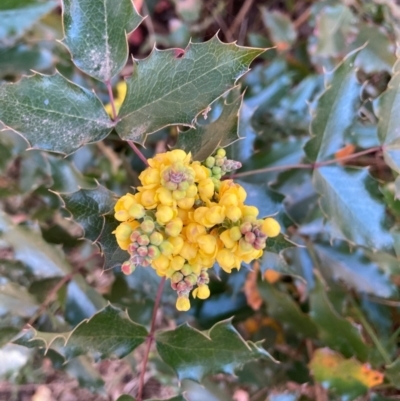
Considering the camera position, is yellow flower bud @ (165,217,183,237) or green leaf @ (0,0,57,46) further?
green leaf @ (0,0,57,46)

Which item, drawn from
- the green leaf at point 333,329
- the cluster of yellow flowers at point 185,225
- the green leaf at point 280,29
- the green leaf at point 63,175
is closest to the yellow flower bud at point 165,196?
the cluster of yellow flowers at point 185,225

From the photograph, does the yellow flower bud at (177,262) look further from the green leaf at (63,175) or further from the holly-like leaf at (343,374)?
the holly-like leaf at (343,374)

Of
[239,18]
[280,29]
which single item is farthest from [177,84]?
[239,18]

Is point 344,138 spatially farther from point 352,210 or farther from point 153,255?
point 153,255

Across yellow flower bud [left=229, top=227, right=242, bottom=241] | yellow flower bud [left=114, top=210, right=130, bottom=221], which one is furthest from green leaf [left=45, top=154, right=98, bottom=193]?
yellow flower bud [left=229, top=227, right=242, bottom=241]

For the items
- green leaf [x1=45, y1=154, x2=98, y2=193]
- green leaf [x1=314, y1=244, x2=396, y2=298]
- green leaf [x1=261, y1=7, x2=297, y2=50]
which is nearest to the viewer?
green leaf [x1=45, y1=154, x2=98, y2=193]

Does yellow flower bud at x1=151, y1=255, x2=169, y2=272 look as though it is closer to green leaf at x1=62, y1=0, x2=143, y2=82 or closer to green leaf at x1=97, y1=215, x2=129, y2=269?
green leaf at x1=97, y1=215, x2=129, y2=269
